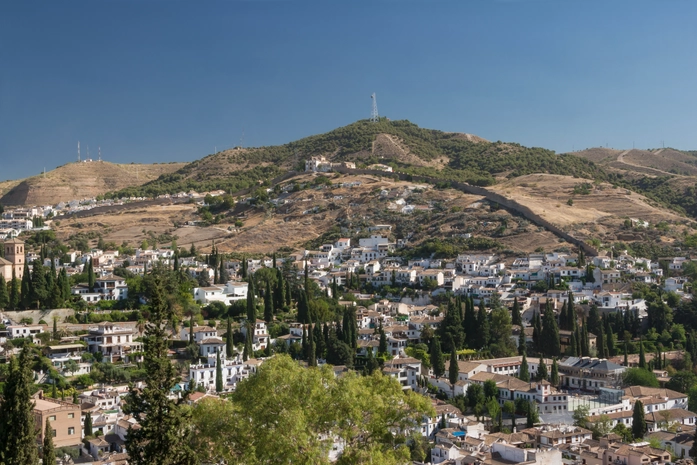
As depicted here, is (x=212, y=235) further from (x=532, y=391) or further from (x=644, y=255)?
(x=532, y=391)

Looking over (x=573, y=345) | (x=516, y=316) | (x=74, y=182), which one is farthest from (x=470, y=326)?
(x=74, y=182)

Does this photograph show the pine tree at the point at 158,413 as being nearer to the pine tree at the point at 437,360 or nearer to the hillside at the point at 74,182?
the pine tree at the point at 437,360

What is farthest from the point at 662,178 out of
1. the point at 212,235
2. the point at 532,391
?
the point at 532,391

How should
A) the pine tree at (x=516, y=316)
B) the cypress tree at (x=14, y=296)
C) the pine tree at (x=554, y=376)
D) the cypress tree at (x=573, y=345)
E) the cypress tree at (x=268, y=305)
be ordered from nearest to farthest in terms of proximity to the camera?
the pine tree at (x=554, y=376) < the cypress tree at (x=14, y=296) < the cypress tree at (x=573, y=345) < the cypress tree at (x=268, y=305) < the pine tree at (x=516, y=316)

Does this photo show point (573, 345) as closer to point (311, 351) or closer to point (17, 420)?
point (311, 351)

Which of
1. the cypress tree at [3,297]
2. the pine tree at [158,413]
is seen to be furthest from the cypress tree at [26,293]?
the pine tree at [158,413]

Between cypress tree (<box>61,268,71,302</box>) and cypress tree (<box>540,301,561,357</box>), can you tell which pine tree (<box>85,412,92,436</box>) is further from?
cypress tree (<box>540,301,561,357</box>)
